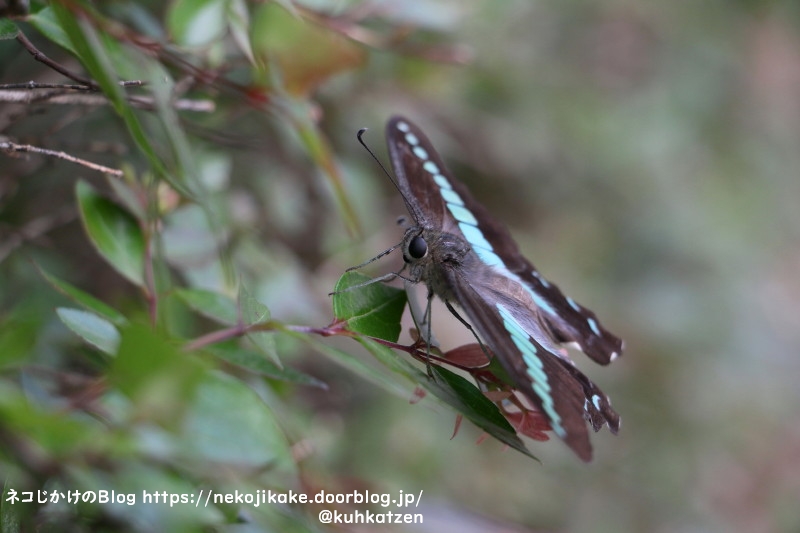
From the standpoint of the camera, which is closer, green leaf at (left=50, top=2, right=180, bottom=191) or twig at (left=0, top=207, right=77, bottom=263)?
green leaf at (left=50, top=2, right=180, bottom=191)

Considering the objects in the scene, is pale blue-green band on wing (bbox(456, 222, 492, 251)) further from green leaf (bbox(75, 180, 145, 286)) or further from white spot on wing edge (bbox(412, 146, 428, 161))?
green leaf (bbox(75, 180, 145, 286))

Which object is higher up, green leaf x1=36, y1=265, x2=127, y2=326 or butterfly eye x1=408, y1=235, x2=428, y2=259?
butterfly eye x1=408, y1=235, x2=428, y2=259

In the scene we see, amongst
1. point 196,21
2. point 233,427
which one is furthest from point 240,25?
point 233,427

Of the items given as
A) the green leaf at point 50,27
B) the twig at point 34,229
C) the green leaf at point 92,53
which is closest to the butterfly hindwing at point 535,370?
the green leaf at point 92,53

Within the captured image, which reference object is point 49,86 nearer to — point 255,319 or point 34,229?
point 255,319

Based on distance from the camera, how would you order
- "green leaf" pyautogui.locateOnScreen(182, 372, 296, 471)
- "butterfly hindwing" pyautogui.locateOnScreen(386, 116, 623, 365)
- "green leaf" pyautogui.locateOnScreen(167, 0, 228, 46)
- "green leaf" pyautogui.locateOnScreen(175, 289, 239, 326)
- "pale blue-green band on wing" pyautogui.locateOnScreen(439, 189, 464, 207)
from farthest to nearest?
"pale blue-green band on wing" pyautogui.locateOnScreen(439, 189, 464, 207)
"butterfly hindwing" pyautogui.locateOnScreen(386, 116, 623, 365)
"green leaf" pyautogui.locateOnScreen(167, 0, 228, 46)
"green leaf" pyautogui.locateOnScreen(175, 289, 239, 326)
"green leaf" pyautogui.locateOnScreen(182, 372, 296, 471)

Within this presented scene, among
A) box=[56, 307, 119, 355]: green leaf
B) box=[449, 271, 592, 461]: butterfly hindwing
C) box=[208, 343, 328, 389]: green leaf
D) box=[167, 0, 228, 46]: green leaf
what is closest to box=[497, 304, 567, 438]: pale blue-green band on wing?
box=[449, 271, 592, 461]: butterfly hindwing

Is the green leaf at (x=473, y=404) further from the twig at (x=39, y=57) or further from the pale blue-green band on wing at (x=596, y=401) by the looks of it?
the twig at (x=39, y=57)
